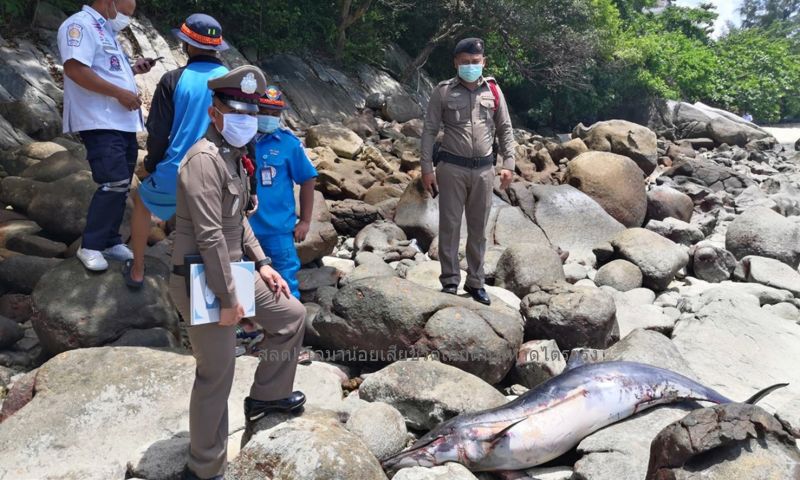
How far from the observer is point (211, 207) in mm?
3127

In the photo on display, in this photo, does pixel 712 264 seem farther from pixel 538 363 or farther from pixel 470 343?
pixel 470 343

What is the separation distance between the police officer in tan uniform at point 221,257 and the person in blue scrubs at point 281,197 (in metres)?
1.68

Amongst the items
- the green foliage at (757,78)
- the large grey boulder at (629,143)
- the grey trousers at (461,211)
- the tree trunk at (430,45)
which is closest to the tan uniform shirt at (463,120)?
the grey trousers at (461,211)

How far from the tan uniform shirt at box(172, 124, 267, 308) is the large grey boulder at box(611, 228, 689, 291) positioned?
19.8 feet

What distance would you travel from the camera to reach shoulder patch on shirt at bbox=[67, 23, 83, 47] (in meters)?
4.88

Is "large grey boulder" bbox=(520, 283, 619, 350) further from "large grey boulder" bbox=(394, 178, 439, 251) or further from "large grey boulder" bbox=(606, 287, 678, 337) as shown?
"large grey boulder" bbox=(394, 178, 439, 251)

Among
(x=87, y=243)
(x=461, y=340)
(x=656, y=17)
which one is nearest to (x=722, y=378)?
(x=461, y=340)

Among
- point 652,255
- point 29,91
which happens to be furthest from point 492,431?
point 29,91

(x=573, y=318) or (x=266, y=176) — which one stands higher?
(x=266, y=176)

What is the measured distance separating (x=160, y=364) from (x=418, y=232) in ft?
16.5

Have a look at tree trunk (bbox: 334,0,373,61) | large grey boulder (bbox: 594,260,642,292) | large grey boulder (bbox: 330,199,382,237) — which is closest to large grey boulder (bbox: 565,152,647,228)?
large grey boulder (bbox: 594,260,642,292)

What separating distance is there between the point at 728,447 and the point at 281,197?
3.48 m

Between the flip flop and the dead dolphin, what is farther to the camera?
the flip flop

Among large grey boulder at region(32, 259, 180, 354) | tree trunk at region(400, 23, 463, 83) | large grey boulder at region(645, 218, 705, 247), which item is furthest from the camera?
tree trunk at region(400, 23, 463, 83)
